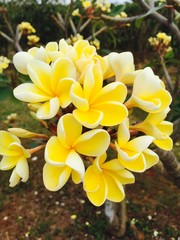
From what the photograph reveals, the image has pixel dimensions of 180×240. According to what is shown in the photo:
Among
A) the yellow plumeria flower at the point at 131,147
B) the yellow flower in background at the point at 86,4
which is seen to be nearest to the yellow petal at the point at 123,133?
the yellow plumeria flower at the point at 131,147

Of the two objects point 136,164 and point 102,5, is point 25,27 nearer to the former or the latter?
point 102,5

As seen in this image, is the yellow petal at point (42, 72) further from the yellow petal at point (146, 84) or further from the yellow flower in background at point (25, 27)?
the yellow flower in background at point (25, 27)

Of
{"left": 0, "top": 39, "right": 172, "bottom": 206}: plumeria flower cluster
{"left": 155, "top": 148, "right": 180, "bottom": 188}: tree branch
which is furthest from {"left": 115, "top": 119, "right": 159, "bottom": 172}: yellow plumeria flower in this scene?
{"left": 155, "top": 148, "right": 180, "bottom": 188}: tree branch

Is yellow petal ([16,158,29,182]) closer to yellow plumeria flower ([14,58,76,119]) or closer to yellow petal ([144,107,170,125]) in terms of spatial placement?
yellow plumeria flower ([14,58,76,119])

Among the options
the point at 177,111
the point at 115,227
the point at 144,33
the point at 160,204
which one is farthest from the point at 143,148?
the point at 144,33

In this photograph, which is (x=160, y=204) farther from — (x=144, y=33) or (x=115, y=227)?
(x=144, y=33)

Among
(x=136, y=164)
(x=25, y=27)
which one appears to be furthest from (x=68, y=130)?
(x=25, y=27)
